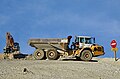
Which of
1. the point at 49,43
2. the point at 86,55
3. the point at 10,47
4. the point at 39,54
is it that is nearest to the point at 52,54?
the point at 49,43

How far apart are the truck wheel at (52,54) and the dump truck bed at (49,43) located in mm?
581

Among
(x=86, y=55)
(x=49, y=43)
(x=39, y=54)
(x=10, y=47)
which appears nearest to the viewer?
(x=86, y=55)

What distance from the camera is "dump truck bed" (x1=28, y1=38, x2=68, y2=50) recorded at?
2927 centimetres

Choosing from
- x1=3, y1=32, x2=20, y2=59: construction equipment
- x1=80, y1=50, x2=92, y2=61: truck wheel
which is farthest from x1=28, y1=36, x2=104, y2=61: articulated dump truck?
x1=3, y1=32, x2=20, y2=59: construction equipment

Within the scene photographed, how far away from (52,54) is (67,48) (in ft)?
5.24

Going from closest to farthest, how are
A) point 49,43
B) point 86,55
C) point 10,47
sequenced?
point 86,55 < point 49,43 < point 10,47

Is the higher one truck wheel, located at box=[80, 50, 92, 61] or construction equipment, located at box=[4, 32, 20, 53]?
construction equipment, located at box=[4, 32, 20, 53]

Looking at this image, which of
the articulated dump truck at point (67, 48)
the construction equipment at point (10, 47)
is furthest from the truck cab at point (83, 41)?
the construction equipment at point (10, 47)

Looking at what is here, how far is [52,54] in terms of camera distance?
2928 centimetres

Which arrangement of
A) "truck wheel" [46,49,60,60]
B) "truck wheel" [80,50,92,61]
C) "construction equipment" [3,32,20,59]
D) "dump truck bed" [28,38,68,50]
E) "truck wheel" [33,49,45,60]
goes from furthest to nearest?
1. "construction equipment" [3,32,20,59]
2. "truck wheel" [33,49,45,60]
3. "dump truck bed" [28,38,68,50]
4. "truck wheel" [46,49,60,60]
5. "truck wheel" [80,50,92,61]

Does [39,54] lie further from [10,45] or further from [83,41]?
[10,45]

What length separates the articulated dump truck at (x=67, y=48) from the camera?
28812mm

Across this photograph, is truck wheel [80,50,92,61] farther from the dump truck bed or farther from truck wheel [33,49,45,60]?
truck wheel [33,49,45,60]

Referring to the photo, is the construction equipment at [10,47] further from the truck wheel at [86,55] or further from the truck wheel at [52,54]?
the truck wheel at [86,55]
